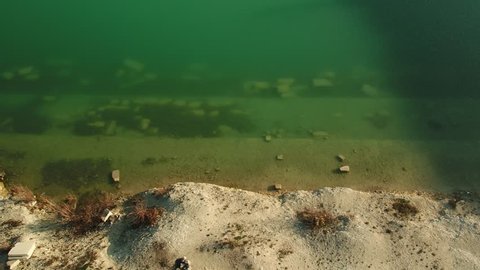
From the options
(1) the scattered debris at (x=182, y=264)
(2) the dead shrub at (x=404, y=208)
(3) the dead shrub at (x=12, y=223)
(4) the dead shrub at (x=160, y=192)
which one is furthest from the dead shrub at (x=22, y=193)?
(2) the dead shrub at (x=404, y=208)

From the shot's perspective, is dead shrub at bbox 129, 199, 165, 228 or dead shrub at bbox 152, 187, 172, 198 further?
dead shrub at bbox 152, 187, 172, 198

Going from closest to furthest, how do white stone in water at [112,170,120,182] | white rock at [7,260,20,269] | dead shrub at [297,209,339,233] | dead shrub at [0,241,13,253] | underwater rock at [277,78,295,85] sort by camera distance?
white rock at [7,260,20,269] < dead shrub at [0,241,13,253] < dead shrub at [297,209,339,233] < white stone in water at [112,170,120,182] < underwater rock at [277,78,295,85]

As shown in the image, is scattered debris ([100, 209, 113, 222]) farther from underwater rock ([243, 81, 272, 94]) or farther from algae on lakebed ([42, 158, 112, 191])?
underwater rock ([243, 81, 272, 94])

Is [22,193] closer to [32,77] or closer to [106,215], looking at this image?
[106,215]

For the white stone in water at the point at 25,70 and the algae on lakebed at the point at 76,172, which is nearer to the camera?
the algae on lakebed at the point at 76,172

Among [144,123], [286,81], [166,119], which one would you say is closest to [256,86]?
[286,81]

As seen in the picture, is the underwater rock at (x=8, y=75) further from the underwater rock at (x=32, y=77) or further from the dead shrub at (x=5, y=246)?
the dead shrub at (x=5, y=246)

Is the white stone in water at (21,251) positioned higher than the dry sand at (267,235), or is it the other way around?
the white stone in water at (21,251)

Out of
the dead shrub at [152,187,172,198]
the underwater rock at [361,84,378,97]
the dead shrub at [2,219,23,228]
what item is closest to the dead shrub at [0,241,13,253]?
the dead shrub at [2,219,23,228]
